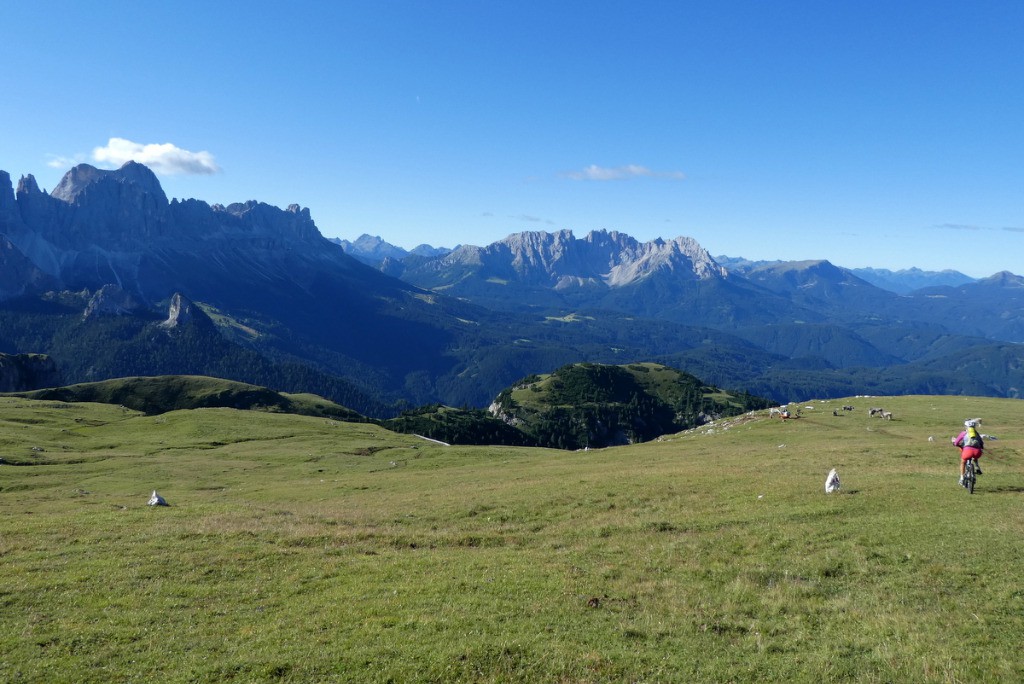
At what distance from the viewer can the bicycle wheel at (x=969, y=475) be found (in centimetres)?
3027

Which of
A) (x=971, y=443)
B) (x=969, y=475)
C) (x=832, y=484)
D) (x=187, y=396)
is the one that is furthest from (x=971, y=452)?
(x=187, y=396)

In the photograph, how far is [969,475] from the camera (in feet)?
101

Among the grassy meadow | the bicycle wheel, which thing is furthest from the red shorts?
the grassy meadow

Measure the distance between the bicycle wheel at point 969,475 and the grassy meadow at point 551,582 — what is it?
0.65 metres

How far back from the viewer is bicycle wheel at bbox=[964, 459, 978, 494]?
1192 inches

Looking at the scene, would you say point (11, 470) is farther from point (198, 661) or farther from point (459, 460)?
point (198, 661)

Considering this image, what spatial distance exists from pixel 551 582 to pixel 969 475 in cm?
2526

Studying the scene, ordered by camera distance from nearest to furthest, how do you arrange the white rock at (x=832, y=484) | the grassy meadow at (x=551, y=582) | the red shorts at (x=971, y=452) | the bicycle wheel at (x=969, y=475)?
the grassy meadow at (x=551, y=582)
the red shorts at (x=971, y=452)
the bicycle wheel at (x=969, y=475)
the white rock at (x=832, y=484)

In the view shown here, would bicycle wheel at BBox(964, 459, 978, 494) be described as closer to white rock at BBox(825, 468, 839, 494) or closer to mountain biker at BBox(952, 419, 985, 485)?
mountain biker at BBox(952, 419, 985, 485)

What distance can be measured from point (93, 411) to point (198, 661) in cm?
12460

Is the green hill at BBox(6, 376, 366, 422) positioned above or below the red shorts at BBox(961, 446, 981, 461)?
below

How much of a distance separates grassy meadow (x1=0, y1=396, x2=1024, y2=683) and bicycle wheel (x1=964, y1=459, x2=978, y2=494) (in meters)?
0.65

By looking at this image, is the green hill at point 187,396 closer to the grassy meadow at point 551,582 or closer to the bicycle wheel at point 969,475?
the grassy meadow at point 551,582

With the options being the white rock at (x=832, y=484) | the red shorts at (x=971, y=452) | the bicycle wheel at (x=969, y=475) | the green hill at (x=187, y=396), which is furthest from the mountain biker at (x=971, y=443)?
the green hill at (x=187, y=396)
